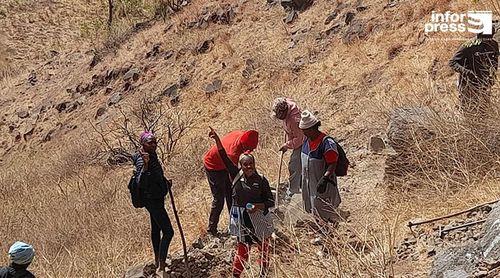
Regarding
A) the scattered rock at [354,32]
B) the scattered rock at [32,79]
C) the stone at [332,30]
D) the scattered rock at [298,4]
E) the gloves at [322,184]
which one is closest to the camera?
the gloves at [322,184]

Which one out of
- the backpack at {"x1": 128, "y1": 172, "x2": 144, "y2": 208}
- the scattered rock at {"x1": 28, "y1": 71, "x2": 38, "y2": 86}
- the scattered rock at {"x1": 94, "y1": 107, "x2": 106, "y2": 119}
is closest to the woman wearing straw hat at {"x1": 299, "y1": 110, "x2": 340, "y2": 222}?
the backpack at {"x1": 128, "y1": 172, "x2": 144, "y2": 208}

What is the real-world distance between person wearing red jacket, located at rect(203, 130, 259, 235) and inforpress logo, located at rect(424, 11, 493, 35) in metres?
5.05

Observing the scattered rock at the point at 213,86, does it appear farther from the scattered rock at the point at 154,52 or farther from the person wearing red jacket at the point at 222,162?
the person wearing red jacket at the point at 222,162

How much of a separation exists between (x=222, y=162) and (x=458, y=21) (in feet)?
23.7

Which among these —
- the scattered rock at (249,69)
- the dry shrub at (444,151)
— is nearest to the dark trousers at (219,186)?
the dry shrub at (444,151)

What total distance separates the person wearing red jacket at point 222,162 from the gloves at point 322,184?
1105 mm

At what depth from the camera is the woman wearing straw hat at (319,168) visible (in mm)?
5289

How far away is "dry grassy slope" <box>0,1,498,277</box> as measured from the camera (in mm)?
8336

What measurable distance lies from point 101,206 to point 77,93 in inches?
444

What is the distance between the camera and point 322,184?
531 centimetres

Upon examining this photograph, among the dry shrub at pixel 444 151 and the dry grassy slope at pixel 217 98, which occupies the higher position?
the dry shrub at pixel 444 151

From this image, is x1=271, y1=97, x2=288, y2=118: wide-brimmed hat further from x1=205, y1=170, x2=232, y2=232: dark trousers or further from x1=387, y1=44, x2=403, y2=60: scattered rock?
x1=387, y1=44, x2=403, y2=60: scattered rock

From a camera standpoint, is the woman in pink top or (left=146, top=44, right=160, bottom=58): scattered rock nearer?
the woman in pink top

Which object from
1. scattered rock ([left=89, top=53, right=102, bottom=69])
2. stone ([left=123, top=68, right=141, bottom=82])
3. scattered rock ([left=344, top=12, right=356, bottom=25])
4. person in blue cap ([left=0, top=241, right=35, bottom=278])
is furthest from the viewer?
scattered rock ([left=89, top=53, right=102, bottom=69])
